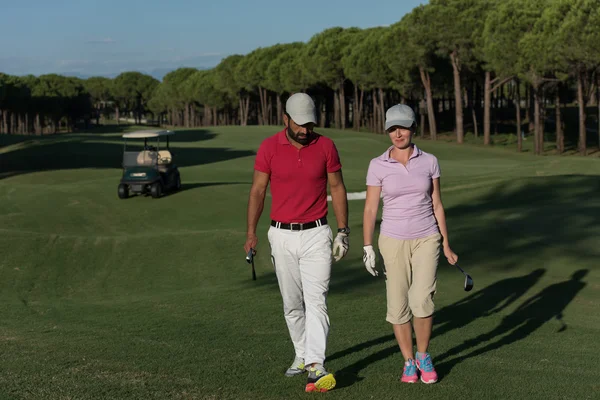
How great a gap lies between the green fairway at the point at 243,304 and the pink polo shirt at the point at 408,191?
1.29m

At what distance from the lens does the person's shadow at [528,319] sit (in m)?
8.52

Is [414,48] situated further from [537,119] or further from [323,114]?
[323,114]

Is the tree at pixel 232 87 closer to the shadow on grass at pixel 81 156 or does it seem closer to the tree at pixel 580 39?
the shadow on grass at pixel 81 156

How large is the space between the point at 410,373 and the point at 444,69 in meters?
70.5

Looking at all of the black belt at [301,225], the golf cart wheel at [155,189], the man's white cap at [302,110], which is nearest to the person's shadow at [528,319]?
the black belt at [301,225]

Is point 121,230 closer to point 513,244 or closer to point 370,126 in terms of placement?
point 513,244

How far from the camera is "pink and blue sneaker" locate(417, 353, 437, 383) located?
712 centimetres

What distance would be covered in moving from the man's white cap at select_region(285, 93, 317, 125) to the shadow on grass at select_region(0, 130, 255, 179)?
131 ft

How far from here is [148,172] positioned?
2856 cm

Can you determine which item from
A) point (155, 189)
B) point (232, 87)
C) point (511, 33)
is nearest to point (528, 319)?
point (155, 189)

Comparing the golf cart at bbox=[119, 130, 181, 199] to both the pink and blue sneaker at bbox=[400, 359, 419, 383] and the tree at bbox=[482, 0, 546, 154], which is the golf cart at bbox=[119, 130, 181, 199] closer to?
the pink and blue sneaker at bbox=[400, 359, 419, 383]

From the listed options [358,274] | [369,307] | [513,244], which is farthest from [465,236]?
[369,307]

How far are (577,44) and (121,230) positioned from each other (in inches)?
1381

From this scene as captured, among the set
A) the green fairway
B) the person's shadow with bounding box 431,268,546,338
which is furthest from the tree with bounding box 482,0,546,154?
the person's shadow with bounding box 431,268,546,338
